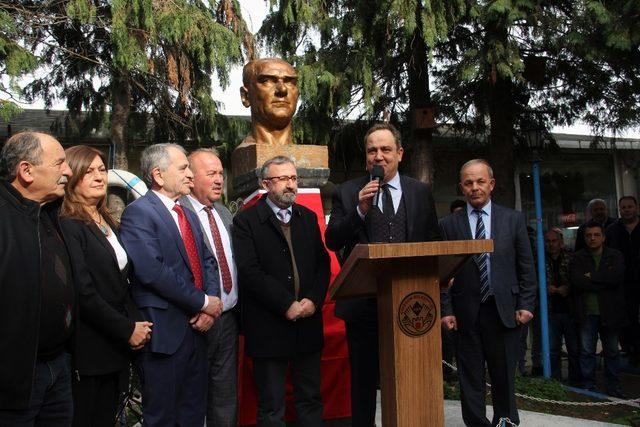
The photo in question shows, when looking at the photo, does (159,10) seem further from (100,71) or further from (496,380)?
(496,380)

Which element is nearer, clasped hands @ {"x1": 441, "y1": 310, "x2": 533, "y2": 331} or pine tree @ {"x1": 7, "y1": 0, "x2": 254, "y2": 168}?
clasped hands @ {"x1": 441, "y1": 310, "x2": 533, "y2": 331}

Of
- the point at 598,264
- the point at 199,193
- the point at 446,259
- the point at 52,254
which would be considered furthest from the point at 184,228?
the point at 598,264

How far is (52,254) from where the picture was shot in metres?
2.40

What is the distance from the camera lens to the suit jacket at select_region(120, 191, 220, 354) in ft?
9.59

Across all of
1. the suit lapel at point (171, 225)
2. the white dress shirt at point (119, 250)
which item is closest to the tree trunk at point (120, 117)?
the suit lapel at point (171, 225)

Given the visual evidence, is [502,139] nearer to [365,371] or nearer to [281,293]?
[365,371]

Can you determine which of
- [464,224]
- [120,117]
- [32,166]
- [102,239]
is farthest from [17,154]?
Answer: [120,117]

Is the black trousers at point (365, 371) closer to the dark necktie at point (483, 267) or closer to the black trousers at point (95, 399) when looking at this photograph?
the dark necktie at point (483, 267)

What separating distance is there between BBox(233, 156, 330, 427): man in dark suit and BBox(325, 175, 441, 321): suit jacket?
200mm

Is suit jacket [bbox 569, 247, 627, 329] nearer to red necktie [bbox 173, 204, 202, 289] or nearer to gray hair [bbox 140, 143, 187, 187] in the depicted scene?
red necktie [bbox 173, 204, 202, 289]

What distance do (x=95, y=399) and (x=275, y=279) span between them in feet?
3.34

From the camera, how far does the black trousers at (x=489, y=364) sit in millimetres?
3480

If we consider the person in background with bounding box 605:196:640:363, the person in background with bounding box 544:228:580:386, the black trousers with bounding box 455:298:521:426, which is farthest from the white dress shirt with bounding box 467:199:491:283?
the person in background with bounding box 605:196:640:363

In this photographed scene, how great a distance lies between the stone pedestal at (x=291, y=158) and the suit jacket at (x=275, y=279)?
3.13ft
